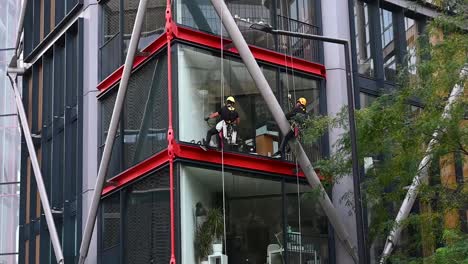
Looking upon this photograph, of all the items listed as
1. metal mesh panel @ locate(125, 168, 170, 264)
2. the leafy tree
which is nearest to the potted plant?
metal mesh panel @ locate(125, 168, 170, 264)

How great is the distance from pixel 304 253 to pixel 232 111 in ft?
14.4

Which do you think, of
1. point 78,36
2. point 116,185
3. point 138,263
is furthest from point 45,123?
point 138,263

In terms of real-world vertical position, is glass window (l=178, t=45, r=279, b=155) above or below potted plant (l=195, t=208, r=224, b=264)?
above

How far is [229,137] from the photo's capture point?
25766 mm

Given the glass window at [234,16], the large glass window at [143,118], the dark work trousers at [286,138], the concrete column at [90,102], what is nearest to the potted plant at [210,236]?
the large glass window at [143,118]

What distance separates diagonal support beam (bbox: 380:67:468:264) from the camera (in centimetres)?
2230

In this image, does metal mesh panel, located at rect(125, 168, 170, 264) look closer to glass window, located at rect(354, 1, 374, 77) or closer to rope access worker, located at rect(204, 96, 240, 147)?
rope access worker, located at rect(204, 96, 240, 147)

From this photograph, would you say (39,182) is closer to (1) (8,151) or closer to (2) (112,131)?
(2) (112,131)

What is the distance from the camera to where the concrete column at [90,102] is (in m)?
30.5

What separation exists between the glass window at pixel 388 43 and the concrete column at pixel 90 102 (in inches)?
349

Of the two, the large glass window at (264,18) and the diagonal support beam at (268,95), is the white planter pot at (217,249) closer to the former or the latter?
the diagonal support beam at (268,95)

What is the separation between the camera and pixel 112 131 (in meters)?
27.1

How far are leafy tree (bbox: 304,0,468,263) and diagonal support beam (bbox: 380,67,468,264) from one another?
0.41 feet

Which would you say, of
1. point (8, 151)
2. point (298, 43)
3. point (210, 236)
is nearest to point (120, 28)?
point (298, 43)
